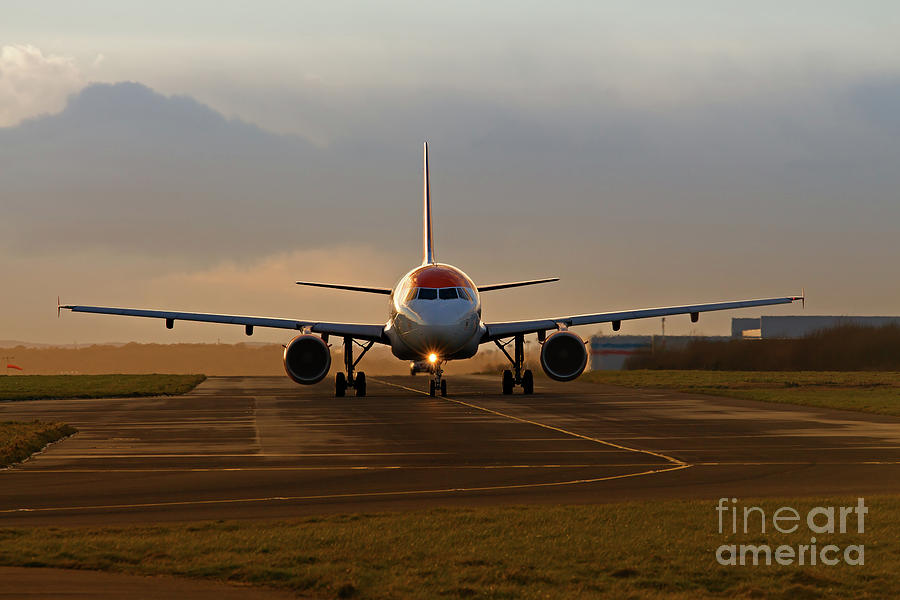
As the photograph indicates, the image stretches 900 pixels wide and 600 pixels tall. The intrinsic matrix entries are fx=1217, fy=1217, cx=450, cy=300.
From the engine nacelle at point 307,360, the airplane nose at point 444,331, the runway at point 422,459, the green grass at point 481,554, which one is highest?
→ the airplane nose at point 444,331

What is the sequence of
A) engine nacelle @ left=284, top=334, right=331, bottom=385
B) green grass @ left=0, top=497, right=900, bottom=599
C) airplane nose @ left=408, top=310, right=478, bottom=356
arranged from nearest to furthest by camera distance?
green grass @ left=0, top=497, right=900, bottom=599 < airplane nose @ left=408, top=310, right=478, bottom=356 < engine nacelle @ left=284, top=334, right=331, bottom=385

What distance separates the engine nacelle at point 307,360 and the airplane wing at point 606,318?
262 inches

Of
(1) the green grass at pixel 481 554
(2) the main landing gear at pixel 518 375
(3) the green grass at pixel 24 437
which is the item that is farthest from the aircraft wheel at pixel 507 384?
(1) the green grass at pixel 481 554

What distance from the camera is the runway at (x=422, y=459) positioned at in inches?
614

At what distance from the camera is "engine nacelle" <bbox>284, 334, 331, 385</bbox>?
44.9 metres

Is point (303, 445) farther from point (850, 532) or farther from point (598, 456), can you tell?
point (850, 532)

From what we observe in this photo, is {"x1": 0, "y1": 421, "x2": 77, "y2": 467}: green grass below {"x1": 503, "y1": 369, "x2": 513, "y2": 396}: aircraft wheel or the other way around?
below

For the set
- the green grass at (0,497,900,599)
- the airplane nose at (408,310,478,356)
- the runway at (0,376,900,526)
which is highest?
the airplane nose at (408,310,478,356)

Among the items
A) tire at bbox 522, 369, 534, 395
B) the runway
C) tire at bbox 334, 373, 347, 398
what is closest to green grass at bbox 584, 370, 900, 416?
the runway

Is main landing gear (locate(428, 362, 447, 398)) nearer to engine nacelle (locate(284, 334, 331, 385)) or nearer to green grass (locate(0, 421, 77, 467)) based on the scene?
engine nacelle (locate(284, 334, 331, 385))

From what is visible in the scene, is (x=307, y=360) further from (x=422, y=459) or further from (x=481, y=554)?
(x=481, y=554)

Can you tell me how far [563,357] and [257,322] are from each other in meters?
13.2

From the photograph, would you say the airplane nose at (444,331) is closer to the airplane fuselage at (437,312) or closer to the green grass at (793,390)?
the airplane fuselage at (437,312)

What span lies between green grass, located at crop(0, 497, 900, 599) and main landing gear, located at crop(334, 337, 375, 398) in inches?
1326
